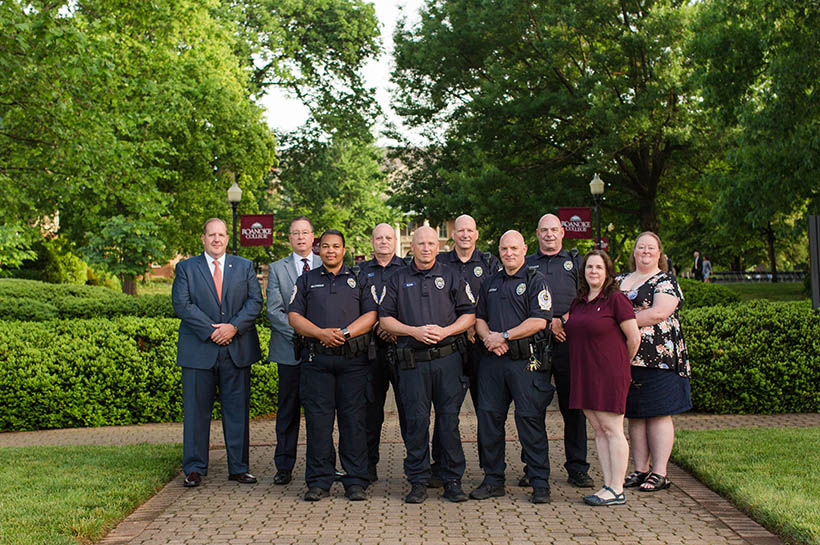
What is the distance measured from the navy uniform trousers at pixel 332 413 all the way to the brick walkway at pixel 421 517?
253mm

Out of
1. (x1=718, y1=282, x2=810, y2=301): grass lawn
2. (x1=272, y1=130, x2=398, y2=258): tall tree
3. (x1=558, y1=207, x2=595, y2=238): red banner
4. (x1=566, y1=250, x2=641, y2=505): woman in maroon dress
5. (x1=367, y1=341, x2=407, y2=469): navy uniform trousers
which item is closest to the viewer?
(x1=566, y1=250, x2=641, y2=505): woman in maroon dress

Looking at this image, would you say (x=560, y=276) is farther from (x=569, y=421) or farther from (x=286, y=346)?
(x=286, y=346)

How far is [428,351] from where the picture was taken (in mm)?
6465

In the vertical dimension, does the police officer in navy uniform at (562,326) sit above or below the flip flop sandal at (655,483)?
above

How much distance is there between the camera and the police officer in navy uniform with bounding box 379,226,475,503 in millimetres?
6422

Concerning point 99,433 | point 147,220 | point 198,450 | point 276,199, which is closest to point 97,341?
point 99,433

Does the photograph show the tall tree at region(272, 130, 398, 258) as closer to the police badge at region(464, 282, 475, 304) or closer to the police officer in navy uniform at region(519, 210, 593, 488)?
the police officer in navy uniform at region(519, 210, 593, 488)

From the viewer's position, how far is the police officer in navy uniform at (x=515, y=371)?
21.0 feet

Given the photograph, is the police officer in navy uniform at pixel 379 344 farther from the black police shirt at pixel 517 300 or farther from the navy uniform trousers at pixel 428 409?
the black police shirt at pixel 517 300

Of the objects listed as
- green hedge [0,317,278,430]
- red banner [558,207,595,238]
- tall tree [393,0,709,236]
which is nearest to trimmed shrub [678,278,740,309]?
red banner [558,207,595,238]

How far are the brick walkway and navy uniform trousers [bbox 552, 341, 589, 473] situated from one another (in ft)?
0.77

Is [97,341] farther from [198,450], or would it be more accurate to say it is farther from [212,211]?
[212,211]

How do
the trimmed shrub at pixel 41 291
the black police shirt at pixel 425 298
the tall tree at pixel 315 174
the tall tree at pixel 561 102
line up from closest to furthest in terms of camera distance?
the black police shirt at pixel 425 298, the trimmed shrub at pixel 41 291, the tall tree at pixel 561 102, the tall tree at pixel 315 174

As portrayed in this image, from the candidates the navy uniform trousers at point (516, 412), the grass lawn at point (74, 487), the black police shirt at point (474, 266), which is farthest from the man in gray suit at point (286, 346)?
the navy uniform trousers at point (516, 412)
